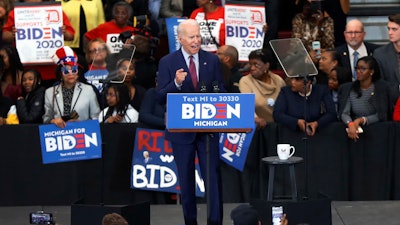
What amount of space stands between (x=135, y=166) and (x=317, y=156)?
2.35m

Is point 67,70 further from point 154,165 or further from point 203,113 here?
point 203,113

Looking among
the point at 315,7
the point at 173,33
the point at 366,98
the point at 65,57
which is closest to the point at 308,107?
the point at 366,98

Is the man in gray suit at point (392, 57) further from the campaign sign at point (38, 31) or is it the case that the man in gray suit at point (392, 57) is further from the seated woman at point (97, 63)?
the campaign sign at point (38, 31)

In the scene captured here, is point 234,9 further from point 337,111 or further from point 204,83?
point 204,83

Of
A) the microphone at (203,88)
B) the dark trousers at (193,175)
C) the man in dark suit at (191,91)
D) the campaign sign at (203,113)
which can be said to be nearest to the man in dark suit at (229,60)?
the man in dark suit at (191,91)

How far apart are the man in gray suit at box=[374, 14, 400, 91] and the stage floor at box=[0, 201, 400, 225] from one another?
182cm

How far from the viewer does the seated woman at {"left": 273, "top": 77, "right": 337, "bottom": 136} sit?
633 inches

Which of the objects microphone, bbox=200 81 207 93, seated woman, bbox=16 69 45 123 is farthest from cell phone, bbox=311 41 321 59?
microphone, bbox=200 81 207 93

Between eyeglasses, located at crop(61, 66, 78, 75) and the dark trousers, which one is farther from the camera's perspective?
eyeglasses, located at crop(61, 66, 78, 75)

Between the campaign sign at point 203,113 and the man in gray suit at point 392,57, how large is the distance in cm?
478

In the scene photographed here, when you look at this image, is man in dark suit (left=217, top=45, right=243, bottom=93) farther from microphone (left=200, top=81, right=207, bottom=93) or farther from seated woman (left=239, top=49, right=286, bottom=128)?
microphone (left=200, top=81, right=207, bottom=93)

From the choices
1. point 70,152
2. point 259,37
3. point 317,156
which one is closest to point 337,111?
point 317,156

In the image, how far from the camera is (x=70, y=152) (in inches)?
641

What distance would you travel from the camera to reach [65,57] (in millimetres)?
16750
